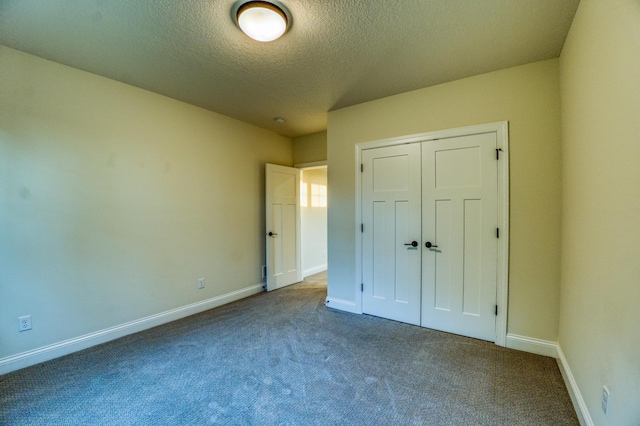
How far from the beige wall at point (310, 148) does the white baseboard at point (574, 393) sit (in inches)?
148

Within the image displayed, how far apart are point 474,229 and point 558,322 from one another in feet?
3.34

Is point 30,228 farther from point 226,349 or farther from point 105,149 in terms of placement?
point 226,349

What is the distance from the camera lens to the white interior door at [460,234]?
8.66 ft

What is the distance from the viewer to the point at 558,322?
2.35 m

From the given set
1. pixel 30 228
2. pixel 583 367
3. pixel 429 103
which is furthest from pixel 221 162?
pixel 583 367

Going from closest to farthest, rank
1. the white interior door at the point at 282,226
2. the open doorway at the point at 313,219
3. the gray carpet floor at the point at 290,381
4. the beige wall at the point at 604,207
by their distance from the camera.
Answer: the beige wall at the point at 604,207 < the gray carpet floor at the point at 290,381 < the white interior door at the point at 282,226 < the open doorway at the point at 313,219

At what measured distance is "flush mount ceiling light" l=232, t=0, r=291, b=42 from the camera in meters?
1.76

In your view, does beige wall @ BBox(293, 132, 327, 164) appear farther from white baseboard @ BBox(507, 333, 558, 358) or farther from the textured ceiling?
white baseboard @ BBox(507, 333, 558, 358)

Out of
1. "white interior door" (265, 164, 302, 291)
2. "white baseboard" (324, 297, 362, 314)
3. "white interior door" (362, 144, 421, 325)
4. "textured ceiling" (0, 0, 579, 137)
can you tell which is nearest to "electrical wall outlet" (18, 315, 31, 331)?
"textured ceiling" (0, 0, 579, 137)

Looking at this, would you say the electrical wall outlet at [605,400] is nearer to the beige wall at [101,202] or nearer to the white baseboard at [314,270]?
the beige wall at [101,202]

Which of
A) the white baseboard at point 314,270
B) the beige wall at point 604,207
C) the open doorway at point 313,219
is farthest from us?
the open doorway at point 313,219

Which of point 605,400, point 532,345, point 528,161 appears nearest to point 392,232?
point 528,161

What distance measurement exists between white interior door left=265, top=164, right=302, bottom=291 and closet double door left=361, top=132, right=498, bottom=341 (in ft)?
5.49

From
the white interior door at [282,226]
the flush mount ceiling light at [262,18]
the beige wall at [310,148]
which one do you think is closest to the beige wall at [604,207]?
the flush mount ceiling light at [262,18]
